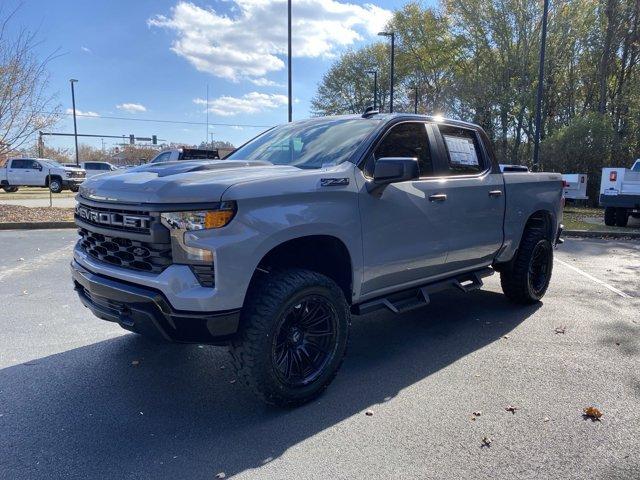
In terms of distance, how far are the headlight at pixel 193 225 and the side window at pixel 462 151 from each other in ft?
8.22

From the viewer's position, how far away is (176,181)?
116 inches

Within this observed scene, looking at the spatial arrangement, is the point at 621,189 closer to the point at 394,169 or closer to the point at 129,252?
the point at 394,169

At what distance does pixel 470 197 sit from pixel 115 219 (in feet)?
10.1

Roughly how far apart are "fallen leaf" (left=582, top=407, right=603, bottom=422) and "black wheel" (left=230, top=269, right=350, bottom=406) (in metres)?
1.65

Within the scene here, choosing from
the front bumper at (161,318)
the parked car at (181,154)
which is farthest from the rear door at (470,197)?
the parked car at (181,154)

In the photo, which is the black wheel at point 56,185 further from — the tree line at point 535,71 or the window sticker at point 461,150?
the window sticker at point 461,150

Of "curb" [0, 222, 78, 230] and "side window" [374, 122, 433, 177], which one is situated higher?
"side window" [374, 122, 433, 177]

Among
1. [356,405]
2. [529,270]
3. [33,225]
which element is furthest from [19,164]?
[356,405]

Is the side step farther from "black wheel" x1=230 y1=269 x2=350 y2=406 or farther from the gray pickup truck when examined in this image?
"black wheel" x1=230 y1=269 x2=350 y2=406

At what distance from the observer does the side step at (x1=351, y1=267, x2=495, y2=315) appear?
3.91 meters

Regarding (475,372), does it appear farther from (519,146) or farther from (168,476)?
(519,146)

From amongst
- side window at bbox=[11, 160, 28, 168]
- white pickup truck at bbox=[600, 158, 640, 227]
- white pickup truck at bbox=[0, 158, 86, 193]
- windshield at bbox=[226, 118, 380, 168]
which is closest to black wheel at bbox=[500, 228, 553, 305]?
windshield at bbox=[226, 118, 380, 168]

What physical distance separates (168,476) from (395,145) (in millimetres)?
2864

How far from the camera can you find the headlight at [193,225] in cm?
285
